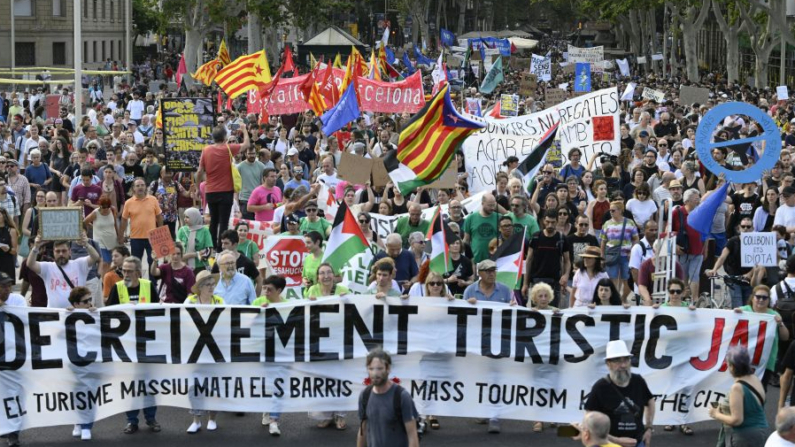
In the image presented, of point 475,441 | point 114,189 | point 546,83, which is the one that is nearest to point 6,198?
point 114,189

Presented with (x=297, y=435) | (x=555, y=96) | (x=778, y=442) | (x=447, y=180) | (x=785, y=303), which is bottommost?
(x=297, y=435)

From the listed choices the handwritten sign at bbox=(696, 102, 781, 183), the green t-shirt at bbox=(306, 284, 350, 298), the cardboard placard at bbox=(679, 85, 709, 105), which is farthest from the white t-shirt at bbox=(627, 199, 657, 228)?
the cardboard placard at bbox=(679, 85, 709, 105)

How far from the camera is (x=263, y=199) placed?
48.8 ft

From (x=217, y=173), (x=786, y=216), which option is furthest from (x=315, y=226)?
(x=786, y=216)

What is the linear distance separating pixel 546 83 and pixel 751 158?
24988 mm

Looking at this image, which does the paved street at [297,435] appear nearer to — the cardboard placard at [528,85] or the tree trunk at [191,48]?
the cardboard placard at [528,85]

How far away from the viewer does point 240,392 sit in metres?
9.93

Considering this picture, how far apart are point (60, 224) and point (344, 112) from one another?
804 cm

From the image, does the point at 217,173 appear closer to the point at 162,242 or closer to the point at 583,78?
the point at 162,242

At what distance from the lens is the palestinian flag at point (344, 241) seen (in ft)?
38.4

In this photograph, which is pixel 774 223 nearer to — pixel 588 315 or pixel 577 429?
pixel 588 315

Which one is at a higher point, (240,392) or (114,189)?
(114,189)

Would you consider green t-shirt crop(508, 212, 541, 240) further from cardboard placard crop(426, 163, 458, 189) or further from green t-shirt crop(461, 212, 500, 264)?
cardboard placard crop(426, 163, 458, 189)

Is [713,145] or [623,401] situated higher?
[713,145]
